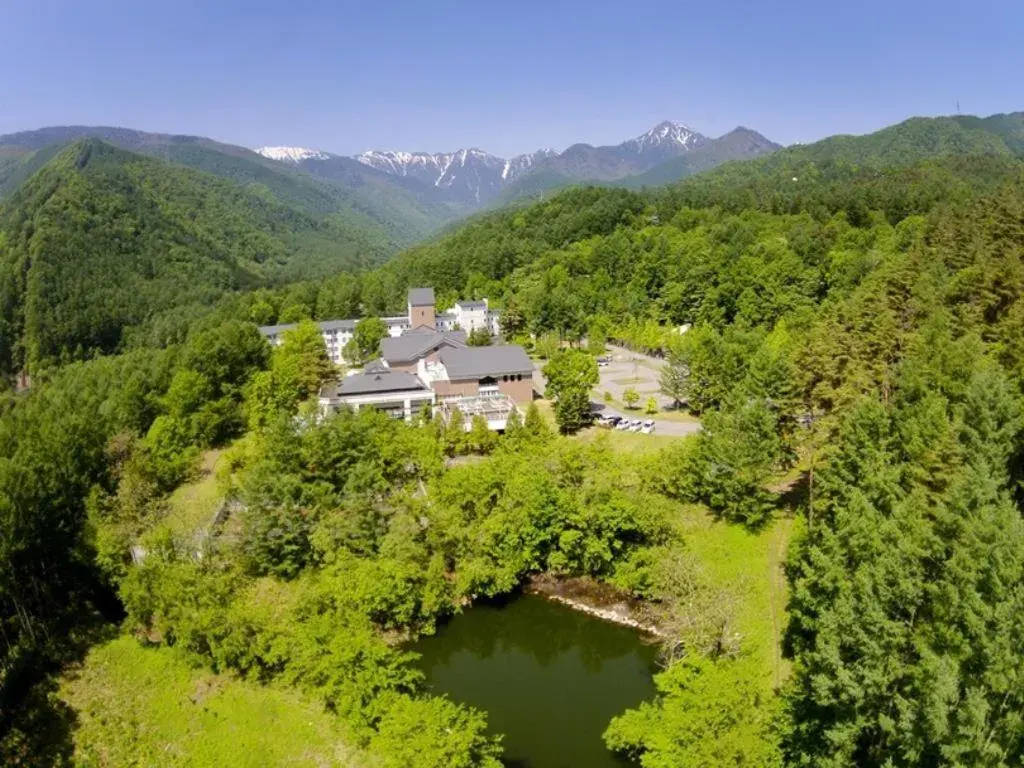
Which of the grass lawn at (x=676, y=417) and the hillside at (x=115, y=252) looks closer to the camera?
the grass lawn at (x=676, y=417)

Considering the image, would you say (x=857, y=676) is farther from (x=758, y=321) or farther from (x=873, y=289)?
(x=758, y=321)

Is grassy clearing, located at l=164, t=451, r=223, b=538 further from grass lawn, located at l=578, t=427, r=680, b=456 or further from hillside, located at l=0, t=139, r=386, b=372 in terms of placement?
hillside, located at l=0, t=139, r=386, b=372

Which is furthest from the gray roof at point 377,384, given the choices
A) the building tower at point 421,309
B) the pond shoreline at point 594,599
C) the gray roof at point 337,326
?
the gray roof at point 337,326

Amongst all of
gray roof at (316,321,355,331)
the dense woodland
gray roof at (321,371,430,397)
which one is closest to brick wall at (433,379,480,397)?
gray roof at (321,371,430,397)

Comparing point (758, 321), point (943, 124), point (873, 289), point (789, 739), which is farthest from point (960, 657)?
point (943, 124)

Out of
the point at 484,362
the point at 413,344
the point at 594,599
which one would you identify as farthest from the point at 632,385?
the point at 594,599

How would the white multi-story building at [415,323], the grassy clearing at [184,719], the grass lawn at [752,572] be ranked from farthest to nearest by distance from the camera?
the white multi-story building at [415,323] → the grass lawn at [752,572] → the grassy clearing at [184,719]

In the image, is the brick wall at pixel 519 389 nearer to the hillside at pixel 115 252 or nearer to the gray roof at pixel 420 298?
the gray roof at pixel 420 298

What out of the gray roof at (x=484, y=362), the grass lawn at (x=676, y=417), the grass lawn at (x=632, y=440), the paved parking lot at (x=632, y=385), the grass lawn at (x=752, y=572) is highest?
the gray roof at (x=484, y=362)

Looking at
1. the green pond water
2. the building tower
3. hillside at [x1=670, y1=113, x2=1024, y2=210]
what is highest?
hillside at [x1=670, y1=113, x2=1024, y2=210]
